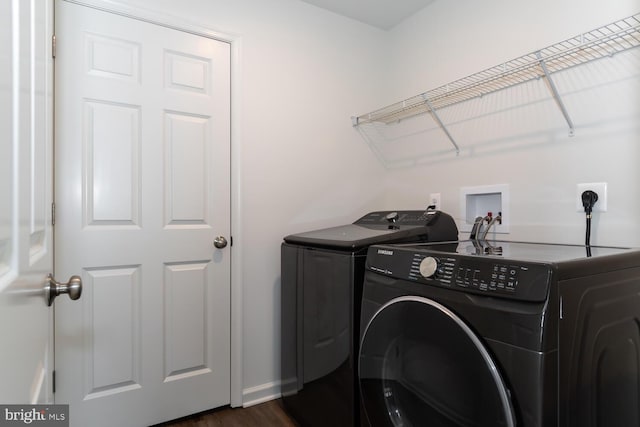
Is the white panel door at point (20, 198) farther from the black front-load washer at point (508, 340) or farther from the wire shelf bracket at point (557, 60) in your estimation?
the wire shelf bracket at point (557, 60)

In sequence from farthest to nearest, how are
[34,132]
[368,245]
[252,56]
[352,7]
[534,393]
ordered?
[352,7]
[252,56]
[368,245]
[534,393]
[34,132]

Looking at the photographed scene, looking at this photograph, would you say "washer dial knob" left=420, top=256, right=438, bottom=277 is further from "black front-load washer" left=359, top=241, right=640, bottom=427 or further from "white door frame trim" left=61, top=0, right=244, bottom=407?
"white door frame trim" left=61, top=0, right=244, bottom=407

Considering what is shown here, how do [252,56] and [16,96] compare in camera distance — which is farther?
[252,56]

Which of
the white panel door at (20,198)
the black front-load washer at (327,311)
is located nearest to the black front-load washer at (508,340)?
the black front-load washer at (327,311)

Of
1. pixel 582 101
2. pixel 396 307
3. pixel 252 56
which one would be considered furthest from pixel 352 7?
pixel 396 307

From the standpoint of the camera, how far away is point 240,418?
5.94 ft

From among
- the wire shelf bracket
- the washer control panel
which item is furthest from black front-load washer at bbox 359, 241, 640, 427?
the wire shelf bracket

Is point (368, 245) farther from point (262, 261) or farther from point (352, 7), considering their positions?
point (352, 7)

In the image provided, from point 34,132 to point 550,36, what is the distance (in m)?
1.86

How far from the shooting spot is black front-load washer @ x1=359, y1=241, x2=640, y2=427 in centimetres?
78

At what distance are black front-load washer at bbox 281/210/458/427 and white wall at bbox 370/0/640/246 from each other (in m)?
0.37

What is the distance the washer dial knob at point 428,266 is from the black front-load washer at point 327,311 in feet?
1.17

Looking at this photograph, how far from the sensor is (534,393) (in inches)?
30.0

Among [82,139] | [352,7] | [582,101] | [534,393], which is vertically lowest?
[534,393]
